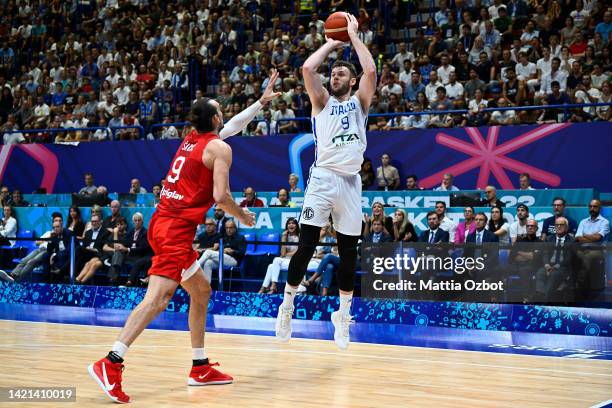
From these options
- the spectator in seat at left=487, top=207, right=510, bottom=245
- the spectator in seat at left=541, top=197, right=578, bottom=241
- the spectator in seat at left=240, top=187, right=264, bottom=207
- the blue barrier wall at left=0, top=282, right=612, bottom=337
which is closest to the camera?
the blue barrier wall at left=0, top=282, right=612, bottom=337

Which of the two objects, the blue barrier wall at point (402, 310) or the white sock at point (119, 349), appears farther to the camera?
the blue barrier wall at point (402, 310)

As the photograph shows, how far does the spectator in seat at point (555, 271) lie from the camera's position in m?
11.0

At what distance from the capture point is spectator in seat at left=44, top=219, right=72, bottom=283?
1490 cm

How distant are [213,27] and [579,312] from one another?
12.9m

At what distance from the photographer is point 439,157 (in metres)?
15.6

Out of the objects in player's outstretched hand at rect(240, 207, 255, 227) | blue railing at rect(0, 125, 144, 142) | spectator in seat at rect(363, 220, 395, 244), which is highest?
blue railing at rect(0, 125, 144, 142)

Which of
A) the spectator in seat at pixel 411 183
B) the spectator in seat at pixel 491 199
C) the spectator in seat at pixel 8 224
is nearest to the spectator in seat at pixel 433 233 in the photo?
the spectator in seat at pixel 491 199

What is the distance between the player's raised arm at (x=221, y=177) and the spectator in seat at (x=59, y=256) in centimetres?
907

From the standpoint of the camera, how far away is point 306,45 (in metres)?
18.9

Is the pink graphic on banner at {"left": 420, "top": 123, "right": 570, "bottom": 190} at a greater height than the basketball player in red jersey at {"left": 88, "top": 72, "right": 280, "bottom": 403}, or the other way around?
the pink graphic on banner at {"left": 420, "top": 123, "right": 570, "bottom": 190}

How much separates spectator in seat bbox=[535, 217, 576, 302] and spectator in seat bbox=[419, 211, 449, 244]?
1667mm

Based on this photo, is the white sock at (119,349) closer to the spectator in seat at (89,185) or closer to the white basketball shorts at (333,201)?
the white basketball shorts at (333,201)

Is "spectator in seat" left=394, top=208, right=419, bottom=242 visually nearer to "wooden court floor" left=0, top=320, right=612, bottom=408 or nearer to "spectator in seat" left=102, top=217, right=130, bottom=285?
"wooden court floor" left=0, top=320, right=612, bottom=408

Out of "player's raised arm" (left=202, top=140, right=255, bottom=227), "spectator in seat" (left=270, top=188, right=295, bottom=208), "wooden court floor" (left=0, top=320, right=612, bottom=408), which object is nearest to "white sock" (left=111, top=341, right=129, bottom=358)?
"wooden court floor" (left=0, top=320, right=612, bottom=408)
